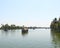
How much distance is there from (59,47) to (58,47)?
0.22 m

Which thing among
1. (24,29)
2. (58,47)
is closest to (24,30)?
(24,29)

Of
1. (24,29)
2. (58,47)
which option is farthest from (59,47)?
(24,29)

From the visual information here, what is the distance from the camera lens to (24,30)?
402 ft

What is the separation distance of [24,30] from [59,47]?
88.1m

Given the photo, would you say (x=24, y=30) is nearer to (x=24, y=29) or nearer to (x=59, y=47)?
(x=24, y=29)

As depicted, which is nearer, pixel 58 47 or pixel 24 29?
pixel 58 47

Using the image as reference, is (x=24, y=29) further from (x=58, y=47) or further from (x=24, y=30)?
(x=58, y=47)

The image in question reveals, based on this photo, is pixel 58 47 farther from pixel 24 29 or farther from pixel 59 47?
pixel 24 29

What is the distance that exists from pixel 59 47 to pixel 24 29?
8806cm

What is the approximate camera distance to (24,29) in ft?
402

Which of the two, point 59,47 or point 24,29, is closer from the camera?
point 59,47

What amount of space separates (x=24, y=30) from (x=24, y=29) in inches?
30.3

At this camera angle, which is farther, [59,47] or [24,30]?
[24,30]

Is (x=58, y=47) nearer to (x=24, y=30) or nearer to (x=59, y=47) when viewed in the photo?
(x=59, y=47)
